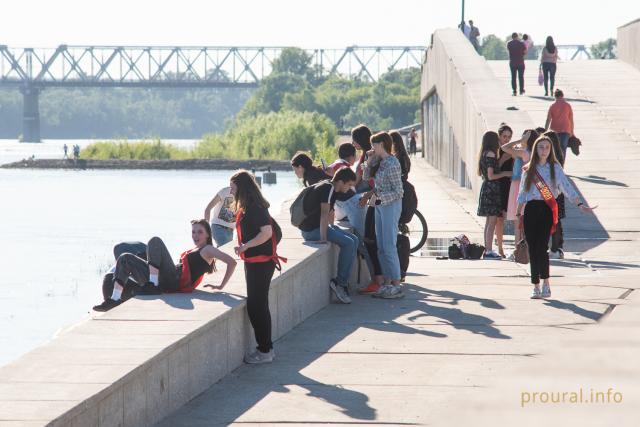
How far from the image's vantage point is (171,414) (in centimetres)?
634

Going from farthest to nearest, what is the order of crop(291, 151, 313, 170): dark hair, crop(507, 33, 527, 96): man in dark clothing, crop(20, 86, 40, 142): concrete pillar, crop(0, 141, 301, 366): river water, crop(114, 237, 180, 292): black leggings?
1. crop(20, 86, 40, 142): concrete pillar
2. crop(507, 33, 527, 96): man in dark clothing
3. crop(0, 141, 301, 366): river water
4. crop(291, 151, 313, 170): dark hair
5. crop(114, 237, 180, 292): black leggings

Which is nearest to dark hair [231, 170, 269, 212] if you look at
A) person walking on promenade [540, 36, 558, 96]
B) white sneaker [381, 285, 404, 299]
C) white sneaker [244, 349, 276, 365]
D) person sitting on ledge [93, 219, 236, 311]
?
person sitting on ledge [93, 219, 236, 311]

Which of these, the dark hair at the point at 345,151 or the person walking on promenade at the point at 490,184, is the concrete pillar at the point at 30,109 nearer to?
the person walking on promenade at the point at 490,184

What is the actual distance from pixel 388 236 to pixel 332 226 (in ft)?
1.78

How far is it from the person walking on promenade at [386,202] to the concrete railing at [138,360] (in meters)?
1.57

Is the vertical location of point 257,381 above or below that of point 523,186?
below

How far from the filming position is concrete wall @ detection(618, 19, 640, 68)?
36344 millimetres

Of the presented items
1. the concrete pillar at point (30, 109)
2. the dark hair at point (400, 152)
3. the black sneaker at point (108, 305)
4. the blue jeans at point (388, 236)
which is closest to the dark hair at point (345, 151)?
the dark hair at point (400, 152)

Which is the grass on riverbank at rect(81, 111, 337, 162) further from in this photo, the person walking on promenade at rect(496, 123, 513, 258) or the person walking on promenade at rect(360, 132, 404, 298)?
the person walking on promenade at rect(360, 132, 404, 298)

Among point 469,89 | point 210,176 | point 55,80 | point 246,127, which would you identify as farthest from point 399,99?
point 469,89

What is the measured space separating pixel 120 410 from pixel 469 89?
20950 mm

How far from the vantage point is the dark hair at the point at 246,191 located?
304 inches

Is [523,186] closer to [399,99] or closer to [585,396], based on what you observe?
[585,396]

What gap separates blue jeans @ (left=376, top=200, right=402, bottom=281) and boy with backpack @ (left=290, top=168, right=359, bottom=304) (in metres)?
0.25
